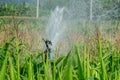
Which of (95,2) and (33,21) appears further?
(95,2)

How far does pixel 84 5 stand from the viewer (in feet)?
42.4

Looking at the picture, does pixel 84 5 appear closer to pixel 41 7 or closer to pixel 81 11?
pixel 81 11

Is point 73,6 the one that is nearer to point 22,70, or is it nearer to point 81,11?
point 81,11

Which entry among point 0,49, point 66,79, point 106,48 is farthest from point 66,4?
point 66,79

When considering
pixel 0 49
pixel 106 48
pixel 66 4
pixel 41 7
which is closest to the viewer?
pixel 0 49

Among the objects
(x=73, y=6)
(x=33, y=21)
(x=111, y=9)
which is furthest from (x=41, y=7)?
(x=33, y=21)

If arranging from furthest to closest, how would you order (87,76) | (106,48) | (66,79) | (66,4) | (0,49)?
(66,4)
(106,48)
(0,49)
(87,76)
(66,79)

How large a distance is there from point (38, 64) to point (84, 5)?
453 inches

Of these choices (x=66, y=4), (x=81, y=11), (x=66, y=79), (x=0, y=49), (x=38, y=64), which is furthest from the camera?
(x=66, y=4)

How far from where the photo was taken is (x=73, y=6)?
1332cm

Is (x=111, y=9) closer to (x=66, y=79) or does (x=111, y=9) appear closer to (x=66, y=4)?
(x=66, y=4)

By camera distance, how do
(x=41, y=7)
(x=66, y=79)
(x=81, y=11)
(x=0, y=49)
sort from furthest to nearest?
(x=41, y=7)
(x=81, y=11)
(x=0, y=49)
(x=66, y=79)

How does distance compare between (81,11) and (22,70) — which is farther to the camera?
(81,11)

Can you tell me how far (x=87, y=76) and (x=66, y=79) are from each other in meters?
0.28
